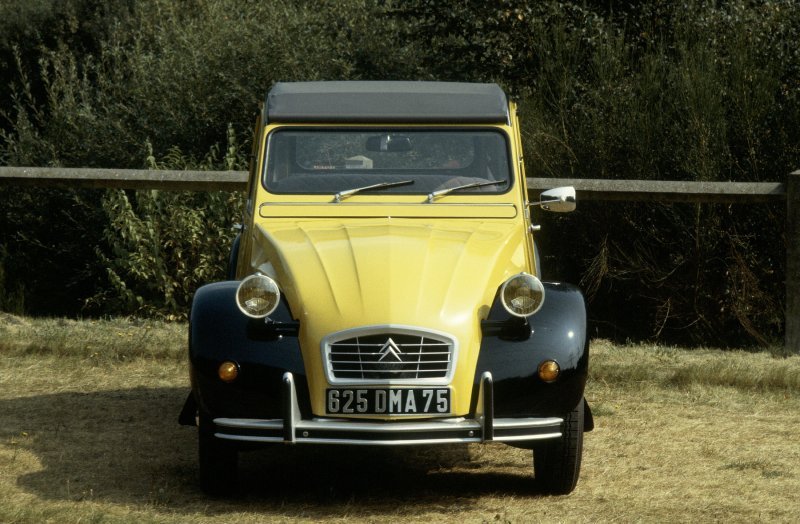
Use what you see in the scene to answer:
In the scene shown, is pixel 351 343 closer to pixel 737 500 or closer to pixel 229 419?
pixel 229 419

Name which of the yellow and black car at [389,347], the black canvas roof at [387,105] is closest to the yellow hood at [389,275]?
the yellow and black car at [389,347]

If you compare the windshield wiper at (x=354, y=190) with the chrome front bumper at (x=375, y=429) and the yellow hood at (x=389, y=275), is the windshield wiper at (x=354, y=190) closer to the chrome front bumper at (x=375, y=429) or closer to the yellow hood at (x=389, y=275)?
the yellow hood at (x=389, y=275)

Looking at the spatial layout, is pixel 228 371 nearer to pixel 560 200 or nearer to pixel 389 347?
pixel 389 347

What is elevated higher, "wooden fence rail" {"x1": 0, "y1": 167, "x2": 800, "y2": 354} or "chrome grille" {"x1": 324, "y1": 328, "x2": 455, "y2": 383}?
"chrome grille" {"x1": 324, "y1": 328, "x2": 455, "y2": 383}

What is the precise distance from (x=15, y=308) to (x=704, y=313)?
6.43 m

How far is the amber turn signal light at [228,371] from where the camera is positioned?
5.14m

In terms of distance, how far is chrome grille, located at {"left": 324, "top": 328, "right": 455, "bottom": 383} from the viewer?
504 cm

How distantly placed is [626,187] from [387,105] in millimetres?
2536

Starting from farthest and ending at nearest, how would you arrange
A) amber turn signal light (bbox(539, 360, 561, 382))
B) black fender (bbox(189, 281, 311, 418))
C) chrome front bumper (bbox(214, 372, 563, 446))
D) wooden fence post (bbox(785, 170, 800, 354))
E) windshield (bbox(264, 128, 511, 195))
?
wooden fence post (bbox(785, 170, 800, 354)) < windshield (bbox(264, 128, 511, 195)) < amber turn signal light (bbox(539, 360, 561, 382)) < black fender (bbox(189, 281, 311, 418)) < chrome front bumper (bbox(214, 372, 563, 446))

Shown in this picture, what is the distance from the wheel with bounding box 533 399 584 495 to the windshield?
5.32 ft

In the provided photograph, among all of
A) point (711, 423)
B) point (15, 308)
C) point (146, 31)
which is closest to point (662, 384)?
point (711, 423)

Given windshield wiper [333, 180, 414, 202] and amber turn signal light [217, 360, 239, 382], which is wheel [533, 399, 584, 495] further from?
windshield wiper [333, 180, 414, 202]

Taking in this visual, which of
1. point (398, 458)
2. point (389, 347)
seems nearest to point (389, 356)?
point (389, 347)

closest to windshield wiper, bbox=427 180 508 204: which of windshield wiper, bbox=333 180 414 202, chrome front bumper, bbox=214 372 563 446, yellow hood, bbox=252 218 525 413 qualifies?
windshield wiper, bbox=333 180 414 202
